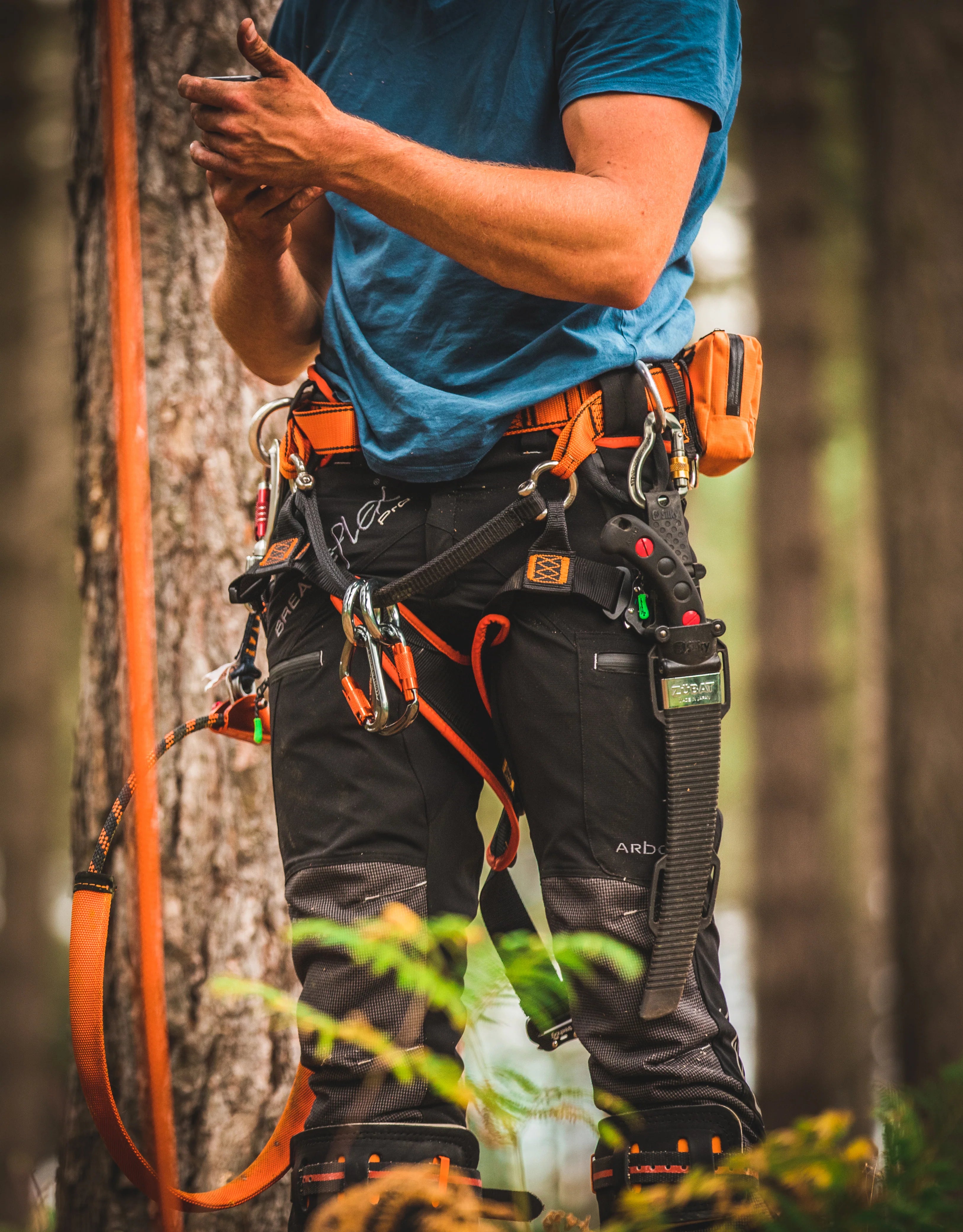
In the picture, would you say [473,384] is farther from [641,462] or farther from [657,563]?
[657,563]

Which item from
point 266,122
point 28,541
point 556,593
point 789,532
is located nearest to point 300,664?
point 556,593

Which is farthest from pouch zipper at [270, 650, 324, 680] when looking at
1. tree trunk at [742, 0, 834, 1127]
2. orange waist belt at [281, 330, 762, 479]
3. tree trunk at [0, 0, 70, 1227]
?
tree trunk at [0, 0, 70, 1227]

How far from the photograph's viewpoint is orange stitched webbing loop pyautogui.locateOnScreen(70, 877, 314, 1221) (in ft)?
6.26

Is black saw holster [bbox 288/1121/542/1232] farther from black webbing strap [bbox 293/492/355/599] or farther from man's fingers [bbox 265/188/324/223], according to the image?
man's fingers [bbox 265/188/324/223]

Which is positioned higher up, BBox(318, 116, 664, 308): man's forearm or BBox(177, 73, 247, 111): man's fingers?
BBox(177, 73, 247, 111): man's fingers

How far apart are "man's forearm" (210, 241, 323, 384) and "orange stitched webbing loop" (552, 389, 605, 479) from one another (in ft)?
2.20

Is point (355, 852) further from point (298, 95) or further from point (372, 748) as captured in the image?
point (298, 95)

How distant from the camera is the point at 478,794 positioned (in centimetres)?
208

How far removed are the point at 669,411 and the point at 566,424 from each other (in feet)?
0.66

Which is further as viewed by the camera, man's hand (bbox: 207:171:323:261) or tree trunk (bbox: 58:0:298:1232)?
tree trunk (bbox: 58:0:298:1232)

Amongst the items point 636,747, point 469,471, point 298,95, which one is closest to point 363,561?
point 469,471

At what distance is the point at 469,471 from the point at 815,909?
5.88m

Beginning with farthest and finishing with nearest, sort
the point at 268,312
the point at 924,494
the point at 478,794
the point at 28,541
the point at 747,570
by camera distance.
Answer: the point at 747,570 → the point at 28,541 → the point at 924,494 → the point at 268,312 → the point at 478,794

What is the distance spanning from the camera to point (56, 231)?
940cm
